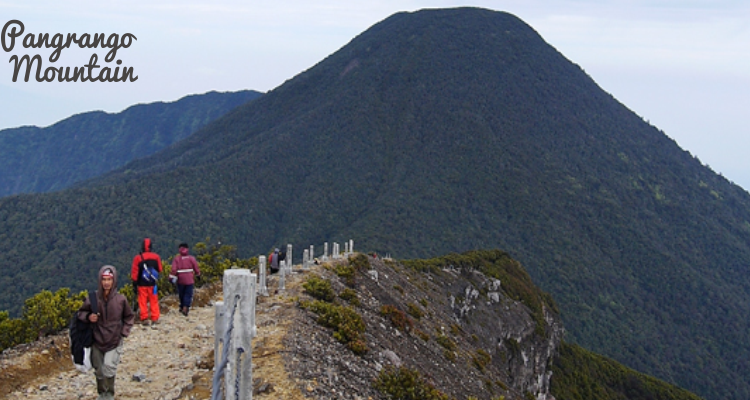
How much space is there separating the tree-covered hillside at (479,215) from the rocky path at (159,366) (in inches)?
3285

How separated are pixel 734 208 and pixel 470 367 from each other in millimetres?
196865

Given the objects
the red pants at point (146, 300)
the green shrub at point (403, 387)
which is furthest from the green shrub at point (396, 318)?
the red pants at point (146, 300)

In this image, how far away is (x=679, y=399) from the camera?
2613 inches

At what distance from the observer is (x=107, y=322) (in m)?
7.86

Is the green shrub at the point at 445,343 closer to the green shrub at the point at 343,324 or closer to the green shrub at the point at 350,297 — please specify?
the green shrub at the point at 350,297

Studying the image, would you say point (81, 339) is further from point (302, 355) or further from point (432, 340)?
point (432, 340)

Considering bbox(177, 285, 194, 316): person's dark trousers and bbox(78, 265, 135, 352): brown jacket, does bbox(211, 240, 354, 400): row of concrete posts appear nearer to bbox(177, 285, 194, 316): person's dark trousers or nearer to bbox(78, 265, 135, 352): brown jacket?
bbox(78, 265, 135, 352): brown jacket

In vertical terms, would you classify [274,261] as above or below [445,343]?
above

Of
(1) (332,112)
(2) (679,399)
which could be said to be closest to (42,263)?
(2) (679,399)

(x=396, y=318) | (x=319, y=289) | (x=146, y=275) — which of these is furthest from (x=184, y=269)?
(x=396, y=318)

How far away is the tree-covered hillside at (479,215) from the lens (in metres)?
109

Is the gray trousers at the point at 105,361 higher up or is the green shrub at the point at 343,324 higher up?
the gray trousers at the point at 105,361

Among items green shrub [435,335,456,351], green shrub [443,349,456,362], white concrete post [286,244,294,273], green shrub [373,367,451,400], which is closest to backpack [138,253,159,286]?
white concrete post [286,244,294,273]

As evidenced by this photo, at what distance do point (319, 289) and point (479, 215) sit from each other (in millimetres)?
133119
